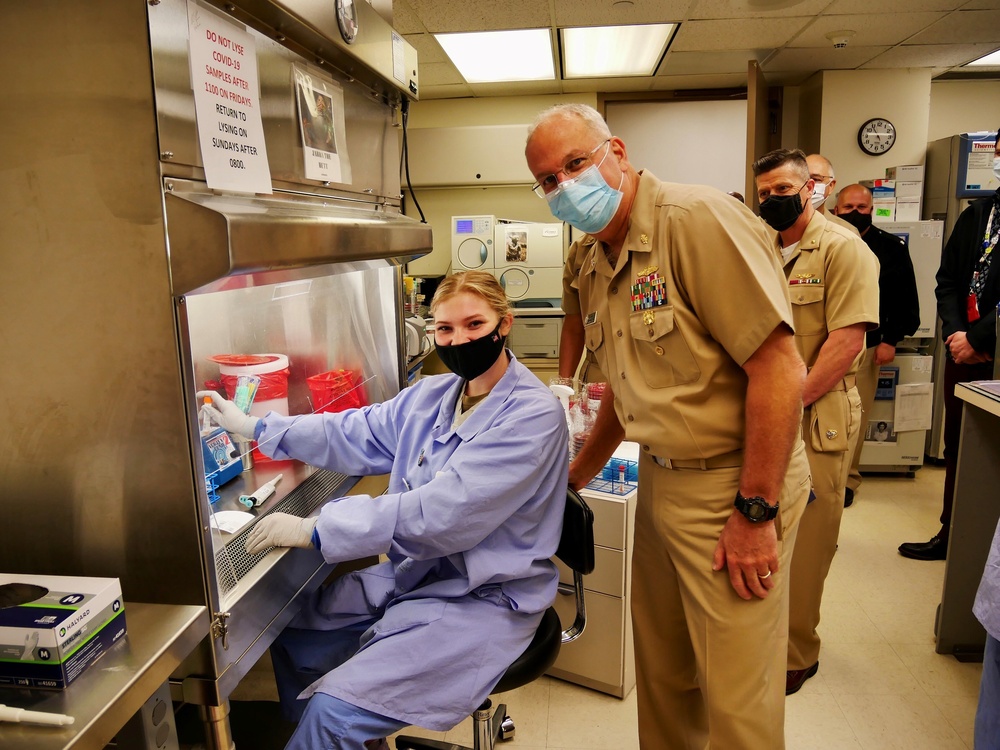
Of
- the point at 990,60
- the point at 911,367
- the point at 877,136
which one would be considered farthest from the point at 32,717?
the point at 990,60

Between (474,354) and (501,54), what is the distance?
3368mm

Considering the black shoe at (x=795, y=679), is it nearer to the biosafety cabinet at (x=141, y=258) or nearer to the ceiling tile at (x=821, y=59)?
the biosafety cabinet at (x=141, y=258)

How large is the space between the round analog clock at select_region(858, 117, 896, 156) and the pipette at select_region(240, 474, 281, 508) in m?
4.74

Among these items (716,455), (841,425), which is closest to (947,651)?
(841,425)

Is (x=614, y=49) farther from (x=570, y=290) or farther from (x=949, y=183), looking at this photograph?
(x=570, y=290)

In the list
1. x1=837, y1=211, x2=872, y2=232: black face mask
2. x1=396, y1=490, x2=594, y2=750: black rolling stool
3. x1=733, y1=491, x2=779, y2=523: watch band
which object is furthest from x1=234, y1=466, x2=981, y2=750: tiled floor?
x1=837, y1=211, x2=872, y2=232: black face mask

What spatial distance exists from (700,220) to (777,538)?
0.66 m

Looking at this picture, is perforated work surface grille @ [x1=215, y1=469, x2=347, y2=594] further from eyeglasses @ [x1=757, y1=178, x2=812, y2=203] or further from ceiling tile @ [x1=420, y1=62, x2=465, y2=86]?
ceiling tile @ [x1=420, y1=62, x2=465, y2=86]

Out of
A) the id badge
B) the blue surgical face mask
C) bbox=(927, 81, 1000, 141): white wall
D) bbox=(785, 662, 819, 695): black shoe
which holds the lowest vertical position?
bbox=(785, 662, 819, 695): black shoe

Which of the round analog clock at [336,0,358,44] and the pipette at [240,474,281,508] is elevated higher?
the round analog clock at [336,0,358,44]

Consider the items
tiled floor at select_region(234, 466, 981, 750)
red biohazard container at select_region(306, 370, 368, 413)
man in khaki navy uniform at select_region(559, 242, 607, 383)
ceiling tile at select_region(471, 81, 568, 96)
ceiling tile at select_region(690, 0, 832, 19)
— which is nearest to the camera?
red biohazard container at select_region(306, 370, 368, 413)

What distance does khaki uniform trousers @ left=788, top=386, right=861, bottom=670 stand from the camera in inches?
84.0

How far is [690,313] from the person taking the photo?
135 cm

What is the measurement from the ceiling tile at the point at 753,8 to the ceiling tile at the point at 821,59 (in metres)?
0.78
